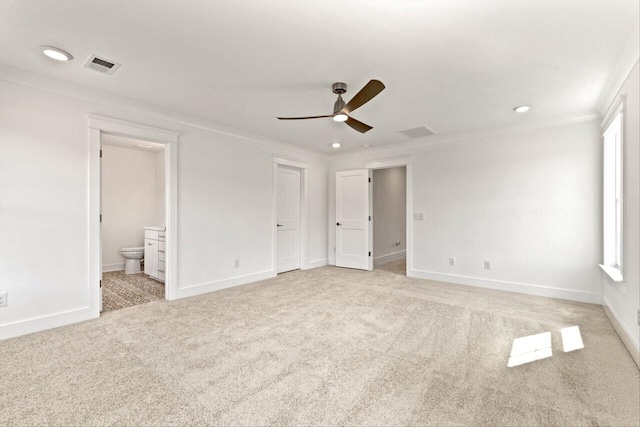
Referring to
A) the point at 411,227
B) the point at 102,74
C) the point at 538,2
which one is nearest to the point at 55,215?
the point at 102,74

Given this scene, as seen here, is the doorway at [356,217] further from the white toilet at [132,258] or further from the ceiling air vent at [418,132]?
the white toilet at [132,258]

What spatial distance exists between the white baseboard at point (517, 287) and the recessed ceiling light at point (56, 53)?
16.8 feet

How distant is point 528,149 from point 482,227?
124 cm

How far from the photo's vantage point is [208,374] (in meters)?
2.10

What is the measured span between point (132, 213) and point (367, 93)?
5.67 metres

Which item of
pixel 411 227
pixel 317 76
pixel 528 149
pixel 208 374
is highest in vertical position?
pixel 317 76

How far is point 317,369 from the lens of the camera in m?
2.18

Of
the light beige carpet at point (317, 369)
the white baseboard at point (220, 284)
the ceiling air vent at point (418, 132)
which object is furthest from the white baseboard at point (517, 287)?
the white baseboard at point (220, 284)

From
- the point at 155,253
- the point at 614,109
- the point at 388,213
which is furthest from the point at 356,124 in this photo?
the point at 388,213

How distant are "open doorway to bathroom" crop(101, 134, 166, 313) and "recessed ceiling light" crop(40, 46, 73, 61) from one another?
269 cm

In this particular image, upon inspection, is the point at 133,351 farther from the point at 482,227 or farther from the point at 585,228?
the point at 585,228

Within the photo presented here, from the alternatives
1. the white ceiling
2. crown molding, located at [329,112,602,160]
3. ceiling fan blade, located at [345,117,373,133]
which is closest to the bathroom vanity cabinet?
the white ceiling

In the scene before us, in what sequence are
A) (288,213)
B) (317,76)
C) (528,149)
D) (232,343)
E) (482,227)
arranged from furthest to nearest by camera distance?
(288,213) → (482,227) → (528,149) → (317,76) → (232,343)

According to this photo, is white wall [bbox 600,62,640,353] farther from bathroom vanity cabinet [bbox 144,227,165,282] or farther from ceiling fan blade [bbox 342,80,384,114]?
bathroom vanity cabinet [bbox 144,227,165,282]
